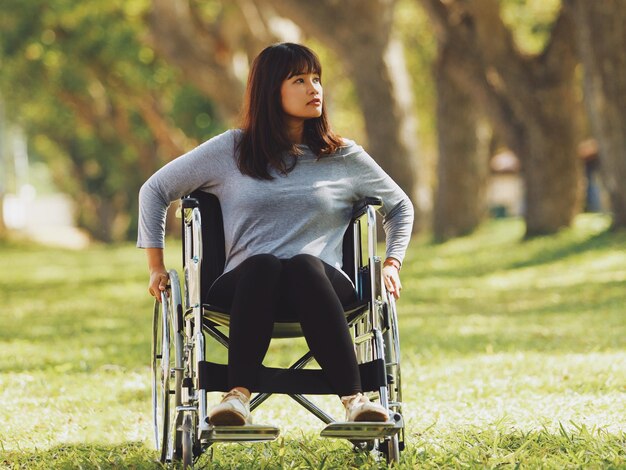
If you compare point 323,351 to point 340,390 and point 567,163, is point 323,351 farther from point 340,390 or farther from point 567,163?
point 567,163

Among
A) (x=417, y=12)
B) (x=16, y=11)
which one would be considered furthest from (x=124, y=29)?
(x=417, y=12)

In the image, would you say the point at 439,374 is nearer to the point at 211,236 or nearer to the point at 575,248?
the point at 211,236

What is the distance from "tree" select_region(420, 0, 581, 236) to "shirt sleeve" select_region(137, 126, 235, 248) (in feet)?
45.1

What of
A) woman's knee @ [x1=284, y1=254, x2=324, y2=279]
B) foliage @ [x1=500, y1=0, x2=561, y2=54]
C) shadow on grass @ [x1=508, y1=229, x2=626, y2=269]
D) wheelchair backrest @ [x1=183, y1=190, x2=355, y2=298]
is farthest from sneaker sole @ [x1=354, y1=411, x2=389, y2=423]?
foliage @ [x1=500, y1=0, x2=561, y2=54]

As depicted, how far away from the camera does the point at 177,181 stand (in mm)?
4719

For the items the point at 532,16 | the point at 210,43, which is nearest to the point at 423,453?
the point at 210,43

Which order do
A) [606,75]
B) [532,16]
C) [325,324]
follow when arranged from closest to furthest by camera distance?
[325,324] → [606,75] → [532,16]

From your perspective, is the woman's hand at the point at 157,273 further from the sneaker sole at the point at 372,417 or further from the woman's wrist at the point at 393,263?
the sneaker sole at the point at 372,417

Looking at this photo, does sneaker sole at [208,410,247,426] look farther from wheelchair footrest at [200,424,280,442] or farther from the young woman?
the young woman

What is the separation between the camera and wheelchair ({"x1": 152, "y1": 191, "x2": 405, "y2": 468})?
4.23 m

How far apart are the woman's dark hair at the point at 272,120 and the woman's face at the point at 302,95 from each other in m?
0.02

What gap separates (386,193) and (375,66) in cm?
1537

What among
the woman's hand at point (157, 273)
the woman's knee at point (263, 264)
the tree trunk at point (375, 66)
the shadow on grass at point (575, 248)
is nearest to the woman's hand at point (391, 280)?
the woman's knee at point (263, 264)

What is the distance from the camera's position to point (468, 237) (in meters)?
21.0
